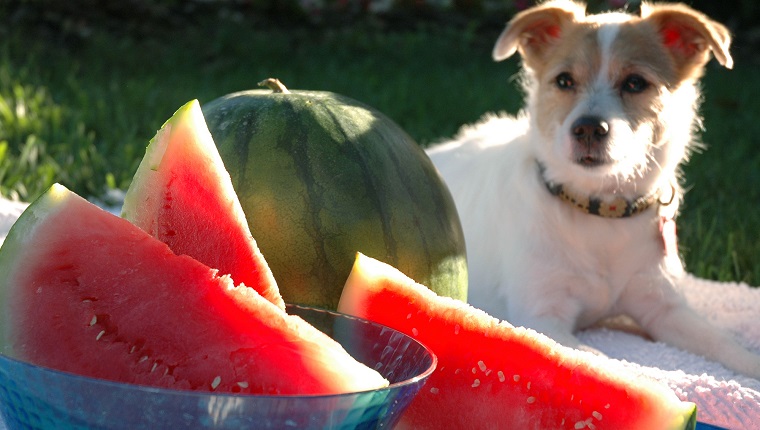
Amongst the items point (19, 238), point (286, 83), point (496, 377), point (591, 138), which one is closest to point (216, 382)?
point (19, 238)

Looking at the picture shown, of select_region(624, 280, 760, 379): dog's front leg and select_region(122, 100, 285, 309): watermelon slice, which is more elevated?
select_region(122, 100, 285, 309): watermelon slice

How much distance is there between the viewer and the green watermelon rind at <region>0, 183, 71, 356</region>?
1459mm

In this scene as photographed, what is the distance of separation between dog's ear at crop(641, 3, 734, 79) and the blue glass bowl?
255 centimetres

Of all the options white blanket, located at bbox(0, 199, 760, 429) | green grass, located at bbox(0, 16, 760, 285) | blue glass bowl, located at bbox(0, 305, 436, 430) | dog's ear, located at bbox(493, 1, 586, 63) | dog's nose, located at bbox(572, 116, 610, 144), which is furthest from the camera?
green grass, located at bbox(0, 16, 760, 285)

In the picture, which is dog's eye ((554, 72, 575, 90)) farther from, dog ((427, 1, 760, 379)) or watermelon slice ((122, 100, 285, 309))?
watermelon slice ((122, 100, 285, 309))

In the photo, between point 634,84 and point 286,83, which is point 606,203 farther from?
Result: point 286,83

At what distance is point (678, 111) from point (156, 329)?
2665 mm

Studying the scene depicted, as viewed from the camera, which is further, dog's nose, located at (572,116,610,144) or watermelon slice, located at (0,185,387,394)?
dog's nose, located at (572,116,610,144)

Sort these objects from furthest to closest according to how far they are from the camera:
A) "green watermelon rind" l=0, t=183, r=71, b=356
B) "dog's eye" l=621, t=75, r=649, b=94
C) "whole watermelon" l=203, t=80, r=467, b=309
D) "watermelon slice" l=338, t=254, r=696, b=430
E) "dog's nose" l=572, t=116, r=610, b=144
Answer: "dog's eye" l=621, t=75, r=649, b=94 → "dog's nose" l=572, t=116, r=610, b=144 → "whole watermelon" l=203, t=80, r=467, b=309 → "watermelon slice" l=338, t=254, r=696, b=430 → "green watermelon rind" l=0, t=183, r=71, b=356

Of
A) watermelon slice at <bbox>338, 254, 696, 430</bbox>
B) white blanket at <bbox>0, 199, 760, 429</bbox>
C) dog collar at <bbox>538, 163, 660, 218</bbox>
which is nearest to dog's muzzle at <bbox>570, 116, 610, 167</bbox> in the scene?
dog collar at <bbox>538, 163, 660, 218</bbox>

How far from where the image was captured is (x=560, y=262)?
344 centimetres

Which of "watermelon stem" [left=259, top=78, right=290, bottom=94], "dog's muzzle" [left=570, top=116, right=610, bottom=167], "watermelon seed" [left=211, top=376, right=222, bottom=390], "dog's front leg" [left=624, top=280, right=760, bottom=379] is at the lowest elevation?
"dog's front leg" [left=624, top=280, right=760, bottom=379]

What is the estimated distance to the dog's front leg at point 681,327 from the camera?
122 inches

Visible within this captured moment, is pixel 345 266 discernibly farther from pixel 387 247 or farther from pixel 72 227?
pixel 72 227
